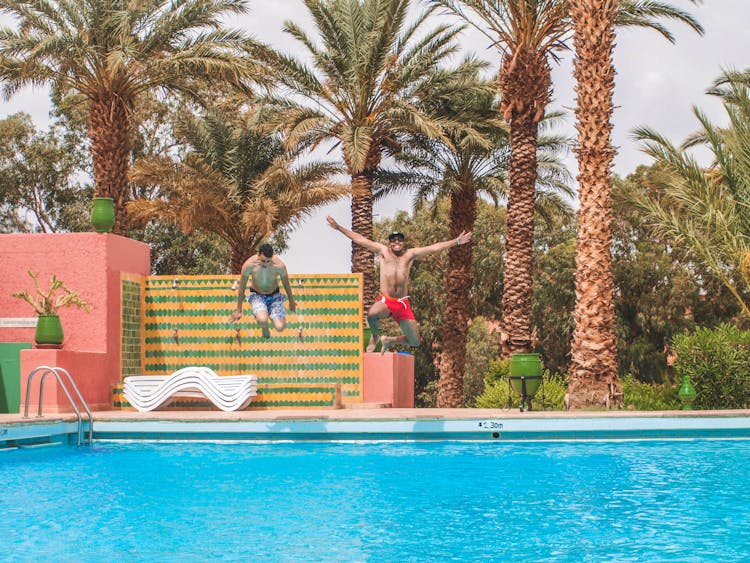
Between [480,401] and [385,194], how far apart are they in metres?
10.5

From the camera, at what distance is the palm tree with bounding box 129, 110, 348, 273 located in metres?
26.0

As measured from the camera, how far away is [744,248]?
19.0 metres

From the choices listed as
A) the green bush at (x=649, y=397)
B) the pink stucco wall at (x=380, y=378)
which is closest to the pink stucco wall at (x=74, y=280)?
the pink stucco wall at (x=380, y=378)

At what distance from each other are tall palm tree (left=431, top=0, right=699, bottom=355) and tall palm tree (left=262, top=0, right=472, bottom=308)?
2009 mm

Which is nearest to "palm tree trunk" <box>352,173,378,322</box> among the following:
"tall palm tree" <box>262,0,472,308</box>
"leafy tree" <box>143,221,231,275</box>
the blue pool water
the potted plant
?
"tall palm tree" <box>262,0,472,308</box>

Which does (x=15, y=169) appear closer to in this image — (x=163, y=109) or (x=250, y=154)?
(x=163, y=109)

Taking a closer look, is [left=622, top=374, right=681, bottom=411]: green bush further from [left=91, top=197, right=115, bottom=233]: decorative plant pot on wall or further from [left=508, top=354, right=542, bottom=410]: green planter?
[left=91, top=197, right=115, bottom=233]: decorative plant pot on wall

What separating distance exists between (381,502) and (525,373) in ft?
23.9

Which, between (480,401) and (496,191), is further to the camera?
(496,191)

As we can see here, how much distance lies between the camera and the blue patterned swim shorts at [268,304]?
12.2m

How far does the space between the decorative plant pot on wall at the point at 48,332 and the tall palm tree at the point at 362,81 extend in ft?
26.9

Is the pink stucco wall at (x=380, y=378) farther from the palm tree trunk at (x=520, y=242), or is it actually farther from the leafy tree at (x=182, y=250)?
the leafy tree at (x=182, y=250)

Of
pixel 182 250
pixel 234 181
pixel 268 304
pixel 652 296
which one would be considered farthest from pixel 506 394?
pixel 182 250

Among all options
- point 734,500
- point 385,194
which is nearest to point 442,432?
point 734,500
